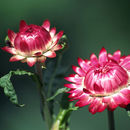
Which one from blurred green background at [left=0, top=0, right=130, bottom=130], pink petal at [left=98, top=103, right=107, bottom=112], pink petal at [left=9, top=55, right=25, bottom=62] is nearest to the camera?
pink petal at [left=98, top=103, right=107, bottom=112]

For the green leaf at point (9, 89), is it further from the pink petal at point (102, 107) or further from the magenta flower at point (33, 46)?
the pink petal at point (102, 107)

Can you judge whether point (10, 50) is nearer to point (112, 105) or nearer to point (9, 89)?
point (9, 89)

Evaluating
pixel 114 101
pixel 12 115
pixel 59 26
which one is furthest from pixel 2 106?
pixel 114 101

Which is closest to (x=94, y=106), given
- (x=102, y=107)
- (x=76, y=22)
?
(x=102, y=107)

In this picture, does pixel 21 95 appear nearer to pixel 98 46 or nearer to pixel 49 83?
pixel 98 46

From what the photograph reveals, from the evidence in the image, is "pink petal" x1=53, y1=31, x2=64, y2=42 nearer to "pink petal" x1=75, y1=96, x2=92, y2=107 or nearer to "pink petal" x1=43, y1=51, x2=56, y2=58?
"pink petal" x1=43, y1=51, x2=56, y2=58

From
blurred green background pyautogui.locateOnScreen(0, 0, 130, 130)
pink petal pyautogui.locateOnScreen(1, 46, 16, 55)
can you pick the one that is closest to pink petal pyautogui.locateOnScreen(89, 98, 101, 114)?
pink petal pyautogui.locateOnScreen(1, 46, 16, 55)

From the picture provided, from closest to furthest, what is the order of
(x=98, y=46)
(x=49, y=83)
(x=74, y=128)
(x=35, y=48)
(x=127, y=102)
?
(x=127, y=102), (x=35, y=48), (x=49, y=83), (x=74, y=128), (x=98, y=46)

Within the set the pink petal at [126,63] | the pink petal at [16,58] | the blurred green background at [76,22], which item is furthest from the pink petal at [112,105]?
the blurred green background at [76,22]
